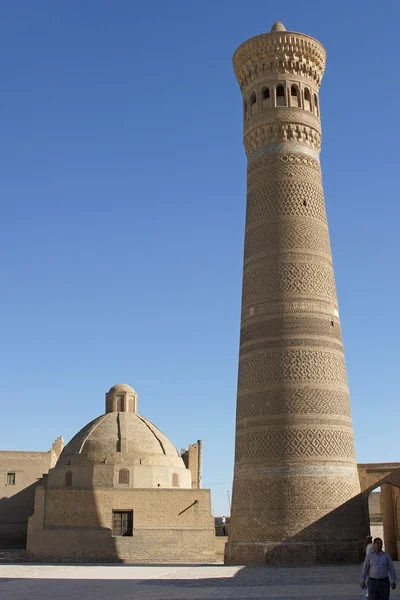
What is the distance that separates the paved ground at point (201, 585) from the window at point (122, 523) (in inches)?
436

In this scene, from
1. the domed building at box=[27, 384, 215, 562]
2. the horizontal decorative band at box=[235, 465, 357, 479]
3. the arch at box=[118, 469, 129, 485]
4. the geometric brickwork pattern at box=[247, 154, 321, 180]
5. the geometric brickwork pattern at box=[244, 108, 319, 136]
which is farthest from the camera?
the arch at box=[118, 469, 129, 485]

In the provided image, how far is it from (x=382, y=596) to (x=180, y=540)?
21137 mm

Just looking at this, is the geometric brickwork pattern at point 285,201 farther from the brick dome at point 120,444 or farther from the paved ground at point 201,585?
the brick dome at point 120,444

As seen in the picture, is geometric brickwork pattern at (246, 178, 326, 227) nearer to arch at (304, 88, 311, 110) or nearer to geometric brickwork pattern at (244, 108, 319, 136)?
geometric brickwork pattern at (244, 108, 319, 136)

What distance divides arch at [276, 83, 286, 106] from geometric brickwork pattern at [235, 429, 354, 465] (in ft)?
29.3

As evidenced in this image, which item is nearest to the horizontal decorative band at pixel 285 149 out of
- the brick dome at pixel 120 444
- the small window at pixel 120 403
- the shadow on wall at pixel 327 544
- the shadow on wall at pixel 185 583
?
the shadow on wall at pixel 327 544

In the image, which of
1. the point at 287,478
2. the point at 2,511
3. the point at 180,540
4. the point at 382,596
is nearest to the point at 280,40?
the point at 287,478

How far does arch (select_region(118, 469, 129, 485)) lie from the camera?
1148 inches

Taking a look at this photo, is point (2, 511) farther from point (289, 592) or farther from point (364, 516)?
point (289, 592)

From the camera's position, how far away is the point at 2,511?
1291 inches

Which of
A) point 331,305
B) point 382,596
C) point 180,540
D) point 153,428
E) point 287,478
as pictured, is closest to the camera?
point 382,596

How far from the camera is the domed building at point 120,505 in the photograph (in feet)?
87.9

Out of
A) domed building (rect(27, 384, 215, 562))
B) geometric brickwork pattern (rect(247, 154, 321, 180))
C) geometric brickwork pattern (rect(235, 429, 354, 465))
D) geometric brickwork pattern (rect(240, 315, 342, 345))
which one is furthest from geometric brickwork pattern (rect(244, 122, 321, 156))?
domed building (rect(27, 384, 215, 562))

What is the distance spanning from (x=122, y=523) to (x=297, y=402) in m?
13.0
